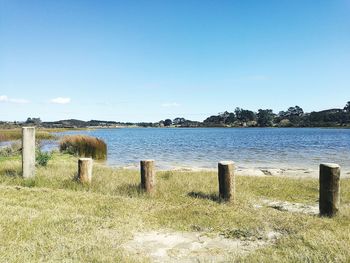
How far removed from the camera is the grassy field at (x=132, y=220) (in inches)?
205

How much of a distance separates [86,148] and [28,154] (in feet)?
48.7

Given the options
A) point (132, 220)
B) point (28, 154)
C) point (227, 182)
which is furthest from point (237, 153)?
point (132, 220)

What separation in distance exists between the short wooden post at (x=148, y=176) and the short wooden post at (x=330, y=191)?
13.4 ft

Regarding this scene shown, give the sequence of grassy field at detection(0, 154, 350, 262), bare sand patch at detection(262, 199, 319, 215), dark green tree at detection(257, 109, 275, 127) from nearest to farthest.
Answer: grassy field at detection(0, 154, 350, 262), bare sand patch at detection(262, 199, 319, 215), dark green tree at detection(257, 109, 275, 127)

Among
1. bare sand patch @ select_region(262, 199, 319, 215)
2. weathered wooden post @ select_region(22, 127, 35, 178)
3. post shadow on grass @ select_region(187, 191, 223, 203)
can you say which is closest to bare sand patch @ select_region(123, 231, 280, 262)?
bare sand patch @ select_region(262, 199, 319, 215)

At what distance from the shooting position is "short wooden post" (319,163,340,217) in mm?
7512

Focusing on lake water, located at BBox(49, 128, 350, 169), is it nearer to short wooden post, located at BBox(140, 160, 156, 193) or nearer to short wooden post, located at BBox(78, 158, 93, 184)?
short wooden post, located at BBox(78, 158, 93, 184)

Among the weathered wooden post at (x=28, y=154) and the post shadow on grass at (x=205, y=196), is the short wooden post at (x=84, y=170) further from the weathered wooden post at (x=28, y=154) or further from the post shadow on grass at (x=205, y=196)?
the post shadow on grass at (x=205, y=196)

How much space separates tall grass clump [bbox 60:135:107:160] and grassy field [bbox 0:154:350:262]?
14.6m

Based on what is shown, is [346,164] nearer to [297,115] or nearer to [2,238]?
[2,238]

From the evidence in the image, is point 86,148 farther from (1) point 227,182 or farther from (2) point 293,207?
(2) point 293,207

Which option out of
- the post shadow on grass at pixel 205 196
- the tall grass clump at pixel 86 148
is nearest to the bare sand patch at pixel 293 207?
the post shadow on grass at pixel 205 196

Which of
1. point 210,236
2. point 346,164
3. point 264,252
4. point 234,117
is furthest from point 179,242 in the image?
point 234,117

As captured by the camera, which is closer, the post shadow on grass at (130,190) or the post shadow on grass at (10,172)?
the post shadow on grass at (130,190)
